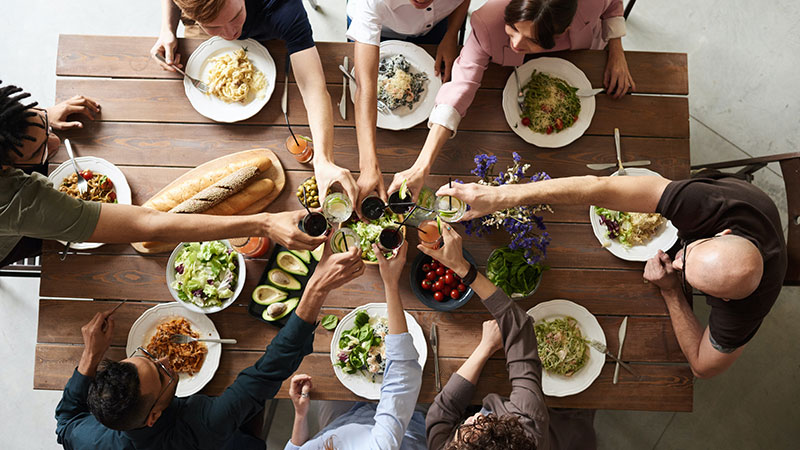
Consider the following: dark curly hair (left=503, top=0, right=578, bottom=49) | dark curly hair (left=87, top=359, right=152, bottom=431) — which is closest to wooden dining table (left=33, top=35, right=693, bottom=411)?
dark curly hair (left=87, top=359, right=152, bottom=431)

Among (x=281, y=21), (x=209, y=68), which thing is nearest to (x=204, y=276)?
(x=209, y=68)

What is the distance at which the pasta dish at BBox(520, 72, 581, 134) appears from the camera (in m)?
2.24

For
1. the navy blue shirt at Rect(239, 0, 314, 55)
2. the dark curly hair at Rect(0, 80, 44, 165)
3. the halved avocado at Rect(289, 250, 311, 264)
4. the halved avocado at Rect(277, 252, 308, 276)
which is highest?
the navy blue shirt at Rect(239, 0, 314, 55)

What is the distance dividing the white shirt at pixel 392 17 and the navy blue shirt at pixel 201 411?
4.43 ft

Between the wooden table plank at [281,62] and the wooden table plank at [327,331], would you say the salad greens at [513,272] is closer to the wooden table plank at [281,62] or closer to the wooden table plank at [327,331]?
the wooden table plank at [327,331]

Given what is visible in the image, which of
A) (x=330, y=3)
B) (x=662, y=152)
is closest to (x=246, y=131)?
(x=330, y=3)

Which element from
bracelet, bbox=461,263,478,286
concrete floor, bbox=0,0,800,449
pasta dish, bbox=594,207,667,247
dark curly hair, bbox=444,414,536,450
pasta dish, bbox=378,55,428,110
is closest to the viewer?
dark curly hair, bbox=444,414,536,450

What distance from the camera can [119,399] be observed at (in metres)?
1.89

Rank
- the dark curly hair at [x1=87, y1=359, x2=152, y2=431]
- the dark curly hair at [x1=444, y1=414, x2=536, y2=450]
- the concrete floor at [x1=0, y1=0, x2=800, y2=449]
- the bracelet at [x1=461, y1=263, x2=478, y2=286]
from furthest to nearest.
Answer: the concrete floor at [x1=0, y1=0, x2=800, y2=449], the bracelet at [x1=461, y1=263, x2=478, y2=286], the dark curly hair at [x1=87, y1=359, x2=152, y2=431], the dark curly hair at [x1=444, y1=414, x2=536, y2=450]

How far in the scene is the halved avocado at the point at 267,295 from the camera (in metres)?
2.19

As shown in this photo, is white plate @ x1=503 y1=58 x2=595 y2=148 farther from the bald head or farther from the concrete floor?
the concrete floor

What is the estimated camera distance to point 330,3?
143 inches

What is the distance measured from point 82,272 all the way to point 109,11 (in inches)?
97.9

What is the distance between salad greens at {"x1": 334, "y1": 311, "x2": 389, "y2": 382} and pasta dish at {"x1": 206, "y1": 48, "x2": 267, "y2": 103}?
1212mm
